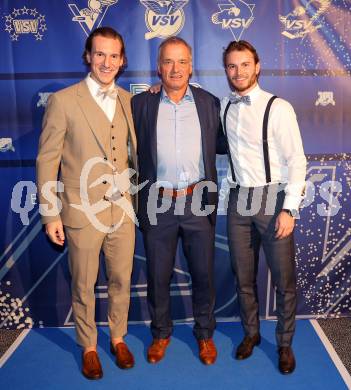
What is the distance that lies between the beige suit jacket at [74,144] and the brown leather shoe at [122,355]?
3.09 feet

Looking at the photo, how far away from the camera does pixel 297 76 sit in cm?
347

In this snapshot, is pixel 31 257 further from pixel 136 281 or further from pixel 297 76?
pixel 297 76

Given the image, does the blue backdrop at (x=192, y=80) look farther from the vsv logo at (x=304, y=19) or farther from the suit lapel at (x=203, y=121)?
the suit lapel at (x=203, y=121)

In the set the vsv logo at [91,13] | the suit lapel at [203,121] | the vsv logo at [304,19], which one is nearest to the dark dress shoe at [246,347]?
the suit lapel at [203,121]

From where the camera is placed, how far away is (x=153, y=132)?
113 inches

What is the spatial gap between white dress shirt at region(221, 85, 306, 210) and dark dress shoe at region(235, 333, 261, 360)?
1.06m

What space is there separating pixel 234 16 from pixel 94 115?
1409 millimetres

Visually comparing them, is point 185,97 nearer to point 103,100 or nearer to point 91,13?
point 103,100

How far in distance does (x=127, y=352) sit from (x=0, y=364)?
0.91 meters

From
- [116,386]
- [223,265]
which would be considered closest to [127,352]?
[116,386]

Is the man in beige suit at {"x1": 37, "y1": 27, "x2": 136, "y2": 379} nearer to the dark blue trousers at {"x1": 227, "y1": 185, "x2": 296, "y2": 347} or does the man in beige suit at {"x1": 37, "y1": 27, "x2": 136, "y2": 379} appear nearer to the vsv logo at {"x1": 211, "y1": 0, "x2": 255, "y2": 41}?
the dark blue trousers at {"x1": 227, "y1": 185, "x2": 296, "y2": 347}

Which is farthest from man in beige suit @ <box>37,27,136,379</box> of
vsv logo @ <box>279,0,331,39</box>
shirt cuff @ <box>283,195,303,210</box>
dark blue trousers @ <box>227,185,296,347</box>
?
vsv logo @ <box>279,0,331,39</box>

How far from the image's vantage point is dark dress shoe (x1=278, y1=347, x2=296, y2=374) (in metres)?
2.99

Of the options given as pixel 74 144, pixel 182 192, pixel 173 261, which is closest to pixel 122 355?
pixel 173 261
